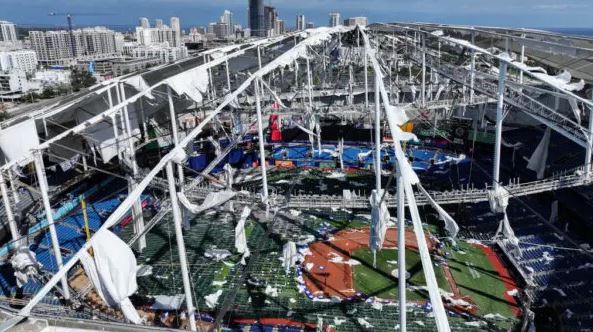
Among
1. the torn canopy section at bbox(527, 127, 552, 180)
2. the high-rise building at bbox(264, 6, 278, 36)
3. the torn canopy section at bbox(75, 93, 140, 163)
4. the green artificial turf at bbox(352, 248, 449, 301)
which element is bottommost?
the green artificial turf at bbox(352, 248, 449, 301)

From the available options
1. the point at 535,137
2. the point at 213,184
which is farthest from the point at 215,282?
the point at 535,137

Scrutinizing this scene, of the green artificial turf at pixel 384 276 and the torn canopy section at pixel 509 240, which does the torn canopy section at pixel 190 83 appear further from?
the torn canopy section at pixel 509 240

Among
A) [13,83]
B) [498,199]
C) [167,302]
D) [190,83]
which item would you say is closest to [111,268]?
[167,302]

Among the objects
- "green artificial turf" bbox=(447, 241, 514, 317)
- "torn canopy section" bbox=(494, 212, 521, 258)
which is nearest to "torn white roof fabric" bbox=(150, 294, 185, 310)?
"green artificial turf" bbox=(447, 241, 514, 317)

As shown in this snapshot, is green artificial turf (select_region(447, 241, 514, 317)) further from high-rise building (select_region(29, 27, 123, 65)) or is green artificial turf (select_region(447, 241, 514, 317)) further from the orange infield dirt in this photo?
high-rise building (select_region(29, 27, 123, 65))

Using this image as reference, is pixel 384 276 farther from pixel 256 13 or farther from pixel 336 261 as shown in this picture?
pixel 256 13

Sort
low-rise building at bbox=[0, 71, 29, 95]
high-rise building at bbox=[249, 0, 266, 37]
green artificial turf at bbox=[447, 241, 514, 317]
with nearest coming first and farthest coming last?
green artificial turf at bbox=[447, 241, 514, 317] < low-rise building at bbox=[0, 71, 29, 95] < high-rise building at bbox=[249, 0, 266, 37]

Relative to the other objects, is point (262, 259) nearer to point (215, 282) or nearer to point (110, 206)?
point (215, 282)
